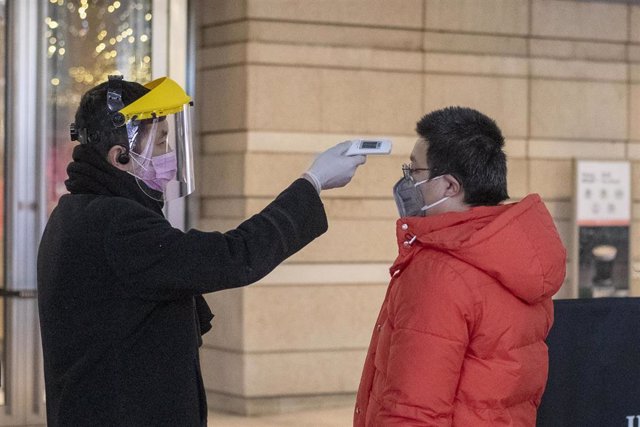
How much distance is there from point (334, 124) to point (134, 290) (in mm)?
5659

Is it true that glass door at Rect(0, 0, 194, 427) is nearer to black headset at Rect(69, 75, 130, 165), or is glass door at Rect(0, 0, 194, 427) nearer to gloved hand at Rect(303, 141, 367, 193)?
black headset at Rect(69, 75, 130, 165)

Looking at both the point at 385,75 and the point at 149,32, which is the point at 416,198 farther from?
the point at 385,75

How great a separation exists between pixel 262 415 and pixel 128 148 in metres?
5.43

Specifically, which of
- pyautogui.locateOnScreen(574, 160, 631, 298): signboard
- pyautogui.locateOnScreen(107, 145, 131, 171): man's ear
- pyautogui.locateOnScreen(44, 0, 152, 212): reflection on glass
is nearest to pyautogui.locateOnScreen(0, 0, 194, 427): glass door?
pyautogui.locateOnScreen(44, 0, 152, 212): reflection on glass

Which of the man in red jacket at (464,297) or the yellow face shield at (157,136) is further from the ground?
the yellow face shield at (157,136)

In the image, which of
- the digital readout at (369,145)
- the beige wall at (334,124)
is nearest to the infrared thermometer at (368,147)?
the digital readout at (369,145)

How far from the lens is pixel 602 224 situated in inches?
347

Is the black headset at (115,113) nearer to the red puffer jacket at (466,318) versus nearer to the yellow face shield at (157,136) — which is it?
the yellow face shield at (157,136)

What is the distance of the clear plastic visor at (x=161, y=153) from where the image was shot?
275cm

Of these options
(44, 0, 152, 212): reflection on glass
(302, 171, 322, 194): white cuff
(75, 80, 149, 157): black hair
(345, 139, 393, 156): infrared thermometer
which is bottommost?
(302, 171, 322, 194): white cuff

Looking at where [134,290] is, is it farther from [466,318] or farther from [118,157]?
[466,318]

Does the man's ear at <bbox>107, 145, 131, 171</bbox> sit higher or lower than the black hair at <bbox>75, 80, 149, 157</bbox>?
lower

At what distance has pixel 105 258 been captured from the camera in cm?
259

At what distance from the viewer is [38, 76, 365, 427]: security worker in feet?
8.38
